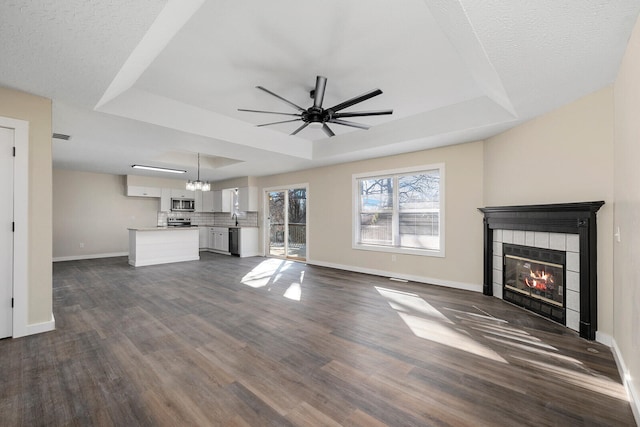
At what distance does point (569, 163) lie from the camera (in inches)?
123

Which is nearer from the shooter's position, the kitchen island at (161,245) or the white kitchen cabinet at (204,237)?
the kitchen island at (161,245)

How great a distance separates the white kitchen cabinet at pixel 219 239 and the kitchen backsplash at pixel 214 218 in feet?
1.35

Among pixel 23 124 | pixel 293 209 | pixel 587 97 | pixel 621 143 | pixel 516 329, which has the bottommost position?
pixel 516 329

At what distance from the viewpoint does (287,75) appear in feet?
10.00

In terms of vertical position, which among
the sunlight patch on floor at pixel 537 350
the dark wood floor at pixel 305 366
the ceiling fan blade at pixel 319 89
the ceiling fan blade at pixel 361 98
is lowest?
the sunlight patch on floor at pixel 537 350

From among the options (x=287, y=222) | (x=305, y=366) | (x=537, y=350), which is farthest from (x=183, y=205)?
(x=537, y=350)

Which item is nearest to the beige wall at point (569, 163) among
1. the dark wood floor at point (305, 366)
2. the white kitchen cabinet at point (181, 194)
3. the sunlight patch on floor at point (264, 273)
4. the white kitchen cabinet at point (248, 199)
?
the dark wood floor at point (305, 366)

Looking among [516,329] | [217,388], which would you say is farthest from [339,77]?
[516,329]

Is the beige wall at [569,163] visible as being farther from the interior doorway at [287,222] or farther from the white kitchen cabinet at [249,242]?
the white kitchen cabinet at [249,242]

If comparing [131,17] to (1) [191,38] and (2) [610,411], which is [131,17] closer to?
(1) [191,38]

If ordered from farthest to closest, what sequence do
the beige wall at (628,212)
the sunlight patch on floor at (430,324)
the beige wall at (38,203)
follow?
the beige wall at (38,203), the sunlight patch on floor at (430,324), the beige wall at (628,212)

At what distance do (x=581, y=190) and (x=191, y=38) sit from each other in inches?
162

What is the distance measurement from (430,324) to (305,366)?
1.60 meters

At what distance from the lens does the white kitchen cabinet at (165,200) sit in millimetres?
8906
